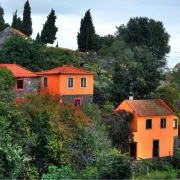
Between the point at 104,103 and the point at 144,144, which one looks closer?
the point at 144,144

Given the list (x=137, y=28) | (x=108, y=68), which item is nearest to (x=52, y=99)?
(x=108, y=68)

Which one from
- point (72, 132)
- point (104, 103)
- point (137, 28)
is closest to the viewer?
point (72, 132)

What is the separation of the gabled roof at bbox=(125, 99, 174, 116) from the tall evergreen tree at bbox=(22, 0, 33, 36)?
33014 millimetres

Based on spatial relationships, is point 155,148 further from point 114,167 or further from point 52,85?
point 114,167

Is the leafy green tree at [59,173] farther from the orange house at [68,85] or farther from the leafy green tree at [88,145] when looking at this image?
the orange house at [68,85]

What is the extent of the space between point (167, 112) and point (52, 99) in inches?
446

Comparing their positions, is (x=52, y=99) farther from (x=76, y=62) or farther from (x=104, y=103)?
(x=76, y=62)

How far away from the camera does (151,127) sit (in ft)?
128

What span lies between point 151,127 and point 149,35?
3666cm

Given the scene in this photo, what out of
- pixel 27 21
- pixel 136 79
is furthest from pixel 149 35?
pixel 136 79

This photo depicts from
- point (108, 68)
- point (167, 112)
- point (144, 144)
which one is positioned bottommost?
point (144, 144)

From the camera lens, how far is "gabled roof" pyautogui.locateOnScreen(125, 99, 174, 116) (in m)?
38.5

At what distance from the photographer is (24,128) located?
95.9 feet

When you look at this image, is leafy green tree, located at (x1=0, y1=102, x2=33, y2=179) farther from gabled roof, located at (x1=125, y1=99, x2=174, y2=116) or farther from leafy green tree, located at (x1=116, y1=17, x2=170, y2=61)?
leafy green tree, located at (x1=116, y1=17, x2=170, y2=61)
